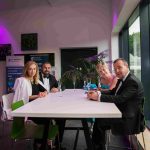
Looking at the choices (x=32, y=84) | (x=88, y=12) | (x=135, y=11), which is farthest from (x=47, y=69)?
(x=88, y=12)

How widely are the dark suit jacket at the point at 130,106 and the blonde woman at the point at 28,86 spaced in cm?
115

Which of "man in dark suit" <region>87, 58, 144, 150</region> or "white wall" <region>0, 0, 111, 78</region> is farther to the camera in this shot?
"white wall" <region>0, 0, 111, 78</region>

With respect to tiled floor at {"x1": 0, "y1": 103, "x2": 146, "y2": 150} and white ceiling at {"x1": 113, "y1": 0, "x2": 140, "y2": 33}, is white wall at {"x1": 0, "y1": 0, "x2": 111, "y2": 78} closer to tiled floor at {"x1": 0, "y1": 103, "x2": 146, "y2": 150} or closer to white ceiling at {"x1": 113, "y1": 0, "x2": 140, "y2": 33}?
white ceiling at {"x1": 113, "y1": 0, "x2": 140, "y2": 33}

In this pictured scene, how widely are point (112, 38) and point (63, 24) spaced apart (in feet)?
5.51

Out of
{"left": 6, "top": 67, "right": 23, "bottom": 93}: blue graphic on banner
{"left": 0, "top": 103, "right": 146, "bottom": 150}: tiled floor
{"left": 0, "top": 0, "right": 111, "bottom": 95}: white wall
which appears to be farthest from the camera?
{"left": 6, "top": 67, "right": 23, "bottom": 93}: blue graphic on banner

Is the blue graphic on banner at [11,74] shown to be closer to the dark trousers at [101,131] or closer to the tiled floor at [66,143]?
the tiled floor at [66,143]

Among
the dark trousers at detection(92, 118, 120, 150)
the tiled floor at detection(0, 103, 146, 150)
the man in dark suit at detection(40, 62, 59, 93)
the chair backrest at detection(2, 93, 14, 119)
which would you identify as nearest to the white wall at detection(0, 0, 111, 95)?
the man in dark suit at detection(40, 62, 59, 93)

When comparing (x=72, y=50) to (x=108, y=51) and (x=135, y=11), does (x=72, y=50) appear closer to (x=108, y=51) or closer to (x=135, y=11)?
(x=108, y=51)

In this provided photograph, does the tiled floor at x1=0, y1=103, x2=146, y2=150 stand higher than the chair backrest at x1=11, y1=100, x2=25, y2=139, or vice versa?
the chair backrest at x1=11, y1=100, x2=25, y2=139

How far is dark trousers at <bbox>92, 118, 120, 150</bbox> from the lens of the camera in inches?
92.4

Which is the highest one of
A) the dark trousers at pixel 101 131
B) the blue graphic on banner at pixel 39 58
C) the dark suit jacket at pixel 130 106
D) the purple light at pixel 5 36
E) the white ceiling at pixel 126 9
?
the purple light at pixel 5 36

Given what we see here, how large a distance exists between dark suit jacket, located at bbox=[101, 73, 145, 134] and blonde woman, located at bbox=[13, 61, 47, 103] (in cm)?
115

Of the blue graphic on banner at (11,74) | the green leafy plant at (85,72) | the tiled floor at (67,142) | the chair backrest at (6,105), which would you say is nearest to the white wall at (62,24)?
the blue graphic on banner at (11,74)

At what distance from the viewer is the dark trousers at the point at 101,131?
2346 millimetres
